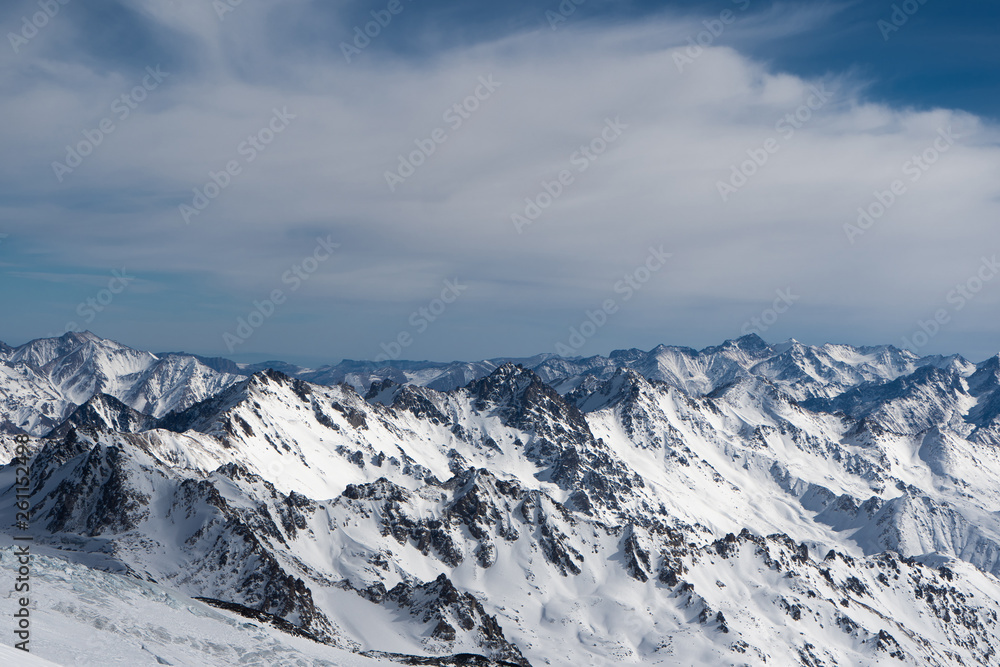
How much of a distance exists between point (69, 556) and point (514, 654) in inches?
4093

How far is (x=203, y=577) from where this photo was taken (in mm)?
174375

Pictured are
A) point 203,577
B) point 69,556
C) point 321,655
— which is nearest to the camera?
point 321,655

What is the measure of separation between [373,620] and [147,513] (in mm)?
63728

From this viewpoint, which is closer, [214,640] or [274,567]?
[214,640]

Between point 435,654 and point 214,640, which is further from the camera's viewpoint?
point 435,654

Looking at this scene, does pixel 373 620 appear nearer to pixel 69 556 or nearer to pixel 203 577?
pixel 203 577

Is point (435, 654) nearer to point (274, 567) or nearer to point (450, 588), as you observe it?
point (450, 588)

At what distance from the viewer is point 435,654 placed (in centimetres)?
16912

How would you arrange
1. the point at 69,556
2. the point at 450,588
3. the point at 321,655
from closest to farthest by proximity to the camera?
the point at 321,655, the point at 69,556, the point at 450,588

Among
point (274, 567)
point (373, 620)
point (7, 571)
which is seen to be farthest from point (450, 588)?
point (7, 571)

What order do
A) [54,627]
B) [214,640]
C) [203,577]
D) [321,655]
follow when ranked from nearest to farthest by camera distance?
[54,627], [214,640], [321,655], [203,577]

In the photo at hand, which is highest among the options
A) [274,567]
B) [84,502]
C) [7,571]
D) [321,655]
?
[321,655]

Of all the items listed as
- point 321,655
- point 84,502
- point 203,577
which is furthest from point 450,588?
point 321,655

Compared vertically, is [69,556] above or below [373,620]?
below
